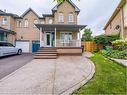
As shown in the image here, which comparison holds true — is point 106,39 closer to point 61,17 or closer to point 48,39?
point 61,17

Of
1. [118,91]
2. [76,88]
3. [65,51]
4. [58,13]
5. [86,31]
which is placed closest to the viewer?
[118,91]

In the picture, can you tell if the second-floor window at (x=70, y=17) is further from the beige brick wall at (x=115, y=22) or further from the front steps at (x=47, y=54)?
the front steps at (x=47, y=54)

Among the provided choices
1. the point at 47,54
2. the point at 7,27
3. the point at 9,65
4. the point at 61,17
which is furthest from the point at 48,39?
the point at 9,65

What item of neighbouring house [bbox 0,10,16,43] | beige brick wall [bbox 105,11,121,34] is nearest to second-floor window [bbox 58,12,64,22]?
neighbouring house [bbox 0,10,16,43]

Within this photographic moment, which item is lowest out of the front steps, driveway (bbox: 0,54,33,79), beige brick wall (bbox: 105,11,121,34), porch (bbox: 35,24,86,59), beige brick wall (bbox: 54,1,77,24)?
driveway (bbox: 0,54,33,79)

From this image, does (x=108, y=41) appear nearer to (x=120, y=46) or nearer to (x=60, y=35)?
(x=120, y=46)

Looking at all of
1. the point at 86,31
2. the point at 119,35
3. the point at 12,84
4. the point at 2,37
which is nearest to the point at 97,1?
the point at 12,84

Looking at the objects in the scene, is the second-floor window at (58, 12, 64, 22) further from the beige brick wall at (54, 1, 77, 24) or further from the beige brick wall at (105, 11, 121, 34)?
the beige brick wall at (105, 11, 121, 34)

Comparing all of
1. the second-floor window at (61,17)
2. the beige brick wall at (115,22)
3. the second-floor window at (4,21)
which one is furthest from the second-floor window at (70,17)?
the second-floor window at (4,21)

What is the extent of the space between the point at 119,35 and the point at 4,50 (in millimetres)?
16991

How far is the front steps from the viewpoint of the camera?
16.3m

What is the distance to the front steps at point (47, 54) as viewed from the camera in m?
16.3

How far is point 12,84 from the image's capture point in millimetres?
6688

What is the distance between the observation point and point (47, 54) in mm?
17094
